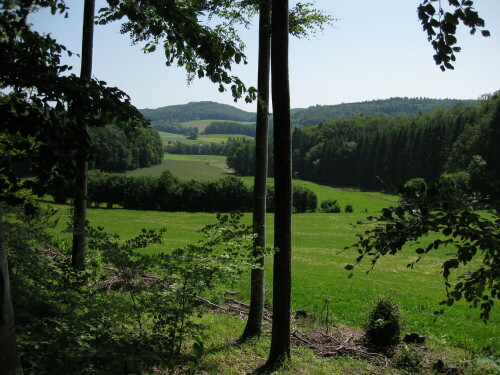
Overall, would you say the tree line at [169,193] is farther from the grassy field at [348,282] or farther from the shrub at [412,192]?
the shrub at [412,192]

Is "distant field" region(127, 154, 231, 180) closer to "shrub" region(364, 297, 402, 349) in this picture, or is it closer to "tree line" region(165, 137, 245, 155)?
"tree line" region(165, 137, 245, 155)

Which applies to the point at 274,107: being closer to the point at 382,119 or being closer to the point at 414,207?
the point at 414,207

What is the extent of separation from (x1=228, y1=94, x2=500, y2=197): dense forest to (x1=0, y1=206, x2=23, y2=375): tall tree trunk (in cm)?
6056

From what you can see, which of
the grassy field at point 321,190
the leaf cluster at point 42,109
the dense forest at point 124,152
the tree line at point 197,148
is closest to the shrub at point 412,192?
the leaf cluster at point 42,109

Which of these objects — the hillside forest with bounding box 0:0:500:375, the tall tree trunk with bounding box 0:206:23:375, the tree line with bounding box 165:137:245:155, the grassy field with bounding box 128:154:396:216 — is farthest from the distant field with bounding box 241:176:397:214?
the tree line with bounding box 165:137:245:155

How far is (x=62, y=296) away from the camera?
4352mm

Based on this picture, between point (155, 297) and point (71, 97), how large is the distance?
224 cm

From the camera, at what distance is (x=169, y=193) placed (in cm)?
5697

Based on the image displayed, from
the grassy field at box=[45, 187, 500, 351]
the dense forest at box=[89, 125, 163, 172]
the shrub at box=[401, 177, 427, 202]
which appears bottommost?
the grassy field at box=[45, 187, 500, 351]

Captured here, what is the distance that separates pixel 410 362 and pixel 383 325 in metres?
0.97

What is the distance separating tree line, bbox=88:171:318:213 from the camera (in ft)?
182

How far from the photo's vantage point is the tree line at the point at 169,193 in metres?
55.6

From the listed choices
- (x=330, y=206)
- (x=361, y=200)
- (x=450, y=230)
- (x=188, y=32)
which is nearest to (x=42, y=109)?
(x=188, y=32)

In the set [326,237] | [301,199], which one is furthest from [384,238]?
[301,199]
